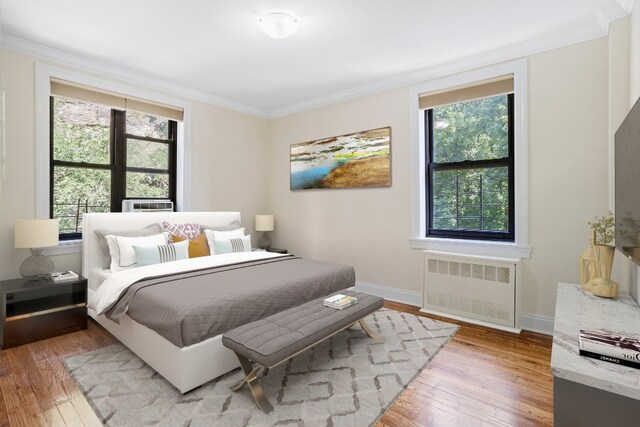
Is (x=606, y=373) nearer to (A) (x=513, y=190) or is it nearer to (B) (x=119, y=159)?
(A) (x=513, y=190)

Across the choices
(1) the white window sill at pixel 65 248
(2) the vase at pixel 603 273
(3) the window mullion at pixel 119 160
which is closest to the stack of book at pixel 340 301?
(2) the vase at pixel 603 273

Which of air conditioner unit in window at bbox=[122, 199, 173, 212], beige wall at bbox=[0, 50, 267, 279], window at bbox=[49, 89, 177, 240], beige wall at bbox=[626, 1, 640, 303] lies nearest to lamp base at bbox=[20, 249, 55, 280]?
beige wall at bbox=[0, 50, 267, 279]

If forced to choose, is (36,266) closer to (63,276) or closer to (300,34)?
(63,276)

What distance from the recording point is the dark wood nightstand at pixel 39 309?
8.66 ft

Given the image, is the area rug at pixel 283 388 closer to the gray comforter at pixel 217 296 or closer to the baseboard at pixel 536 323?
the gray comforter at pixel 217 296

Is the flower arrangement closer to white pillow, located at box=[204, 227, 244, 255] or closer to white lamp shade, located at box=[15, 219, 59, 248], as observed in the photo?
white pillow, located at box=[204, 227, 244, 255]

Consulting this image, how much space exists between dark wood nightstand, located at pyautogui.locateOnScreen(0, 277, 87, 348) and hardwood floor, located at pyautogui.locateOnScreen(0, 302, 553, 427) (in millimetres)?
100

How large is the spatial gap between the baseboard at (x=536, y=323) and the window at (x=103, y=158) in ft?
14.1

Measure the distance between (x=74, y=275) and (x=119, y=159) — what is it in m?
1.45

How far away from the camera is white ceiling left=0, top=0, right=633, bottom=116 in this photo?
2482 mm

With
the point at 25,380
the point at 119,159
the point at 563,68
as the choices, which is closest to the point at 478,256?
the point at 563,68

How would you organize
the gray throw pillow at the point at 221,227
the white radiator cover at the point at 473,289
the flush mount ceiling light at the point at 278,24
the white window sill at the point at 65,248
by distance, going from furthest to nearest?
the gray throw pillow at the point at 221,227 → the white window sill at the point at 65,248 → the white radiator cover at the point at 473,289 → the flush mount ceiling light at the point at 278,24

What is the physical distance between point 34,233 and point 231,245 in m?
1.78

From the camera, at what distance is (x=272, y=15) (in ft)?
8.36
